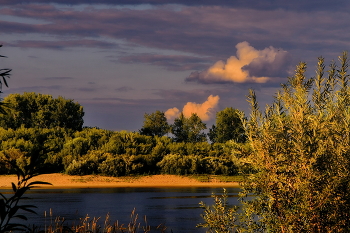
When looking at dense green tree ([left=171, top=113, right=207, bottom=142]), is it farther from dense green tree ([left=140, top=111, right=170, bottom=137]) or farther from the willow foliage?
the willow foliage

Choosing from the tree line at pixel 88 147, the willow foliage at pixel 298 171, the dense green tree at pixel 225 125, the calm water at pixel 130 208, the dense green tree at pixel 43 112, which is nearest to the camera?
the willow foliage at pixel 298 171

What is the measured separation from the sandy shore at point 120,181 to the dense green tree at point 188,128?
35.9m

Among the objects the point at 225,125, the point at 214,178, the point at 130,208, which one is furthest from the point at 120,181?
the point at 225,125

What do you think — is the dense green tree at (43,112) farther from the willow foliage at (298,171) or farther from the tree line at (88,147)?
the willow foliage at (298,171)

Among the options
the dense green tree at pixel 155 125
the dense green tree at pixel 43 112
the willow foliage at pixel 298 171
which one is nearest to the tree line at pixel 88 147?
the dense green tree at pixel 43 112

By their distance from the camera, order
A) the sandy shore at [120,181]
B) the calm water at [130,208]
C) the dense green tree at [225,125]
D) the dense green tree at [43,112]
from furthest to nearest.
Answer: the dense green tree at [225,125]
the dense green tree at [43,112]
the sandy shore at [120,181]
the calm water at [130,208]

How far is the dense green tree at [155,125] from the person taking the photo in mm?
121312

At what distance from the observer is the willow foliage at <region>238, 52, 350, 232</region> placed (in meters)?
9.80

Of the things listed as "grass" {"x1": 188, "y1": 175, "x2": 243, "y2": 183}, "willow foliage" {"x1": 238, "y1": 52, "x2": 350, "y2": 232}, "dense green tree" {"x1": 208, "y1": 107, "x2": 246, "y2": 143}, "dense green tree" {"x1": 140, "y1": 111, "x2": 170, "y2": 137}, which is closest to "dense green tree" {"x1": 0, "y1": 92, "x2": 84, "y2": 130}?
"dense green tree" {"x1": 140, "y1": 111, "x2": 170, "y2": 137}

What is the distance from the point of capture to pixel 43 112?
107 meters

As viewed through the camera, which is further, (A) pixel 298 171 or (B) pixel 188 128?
(B) pixel 188 128

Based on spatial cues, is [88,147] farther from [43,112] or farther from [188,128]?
[188,128]

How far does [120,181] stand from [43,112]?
1325 inches

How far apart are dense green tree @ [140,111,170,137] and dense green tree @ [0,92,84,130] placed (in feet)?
56.2
